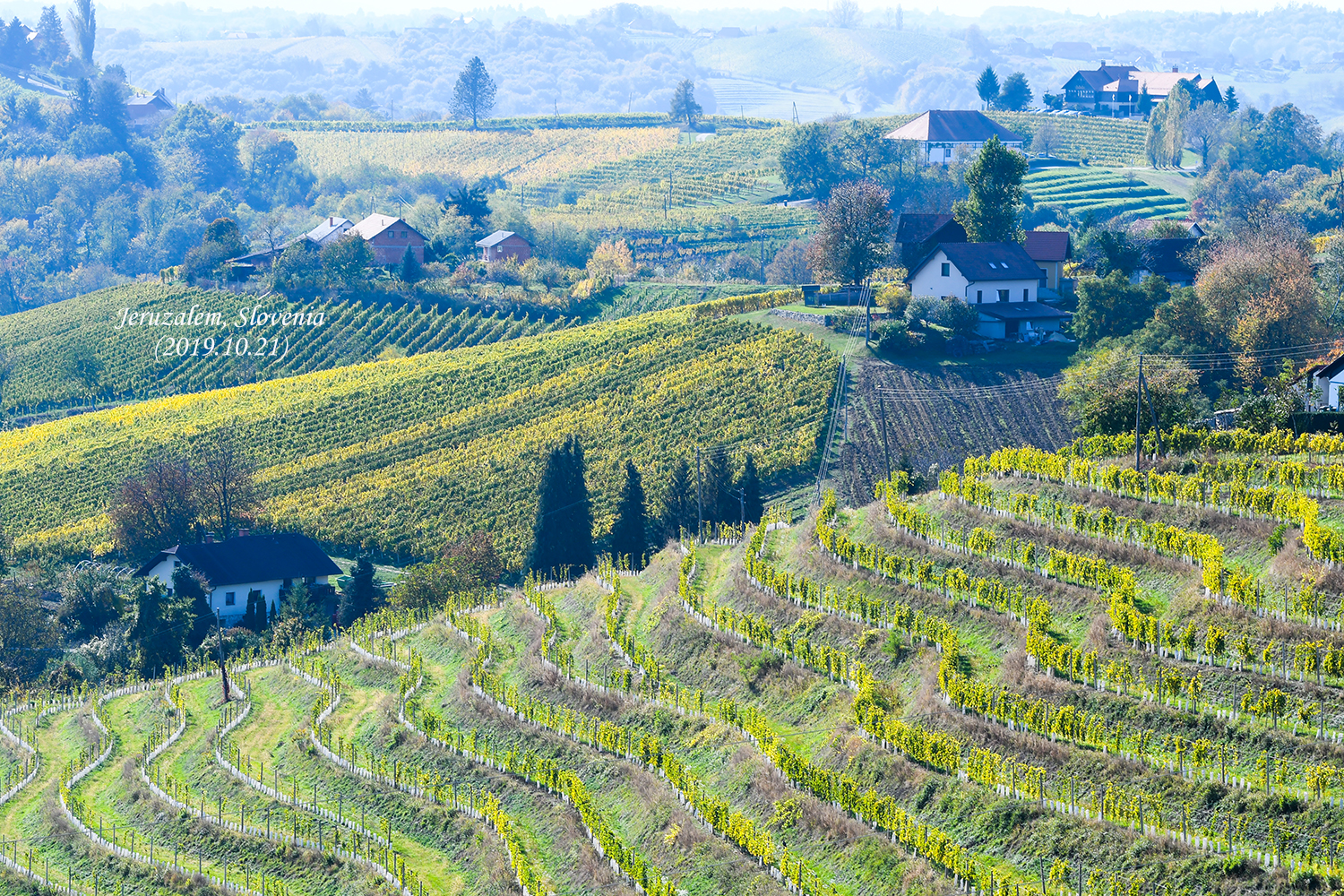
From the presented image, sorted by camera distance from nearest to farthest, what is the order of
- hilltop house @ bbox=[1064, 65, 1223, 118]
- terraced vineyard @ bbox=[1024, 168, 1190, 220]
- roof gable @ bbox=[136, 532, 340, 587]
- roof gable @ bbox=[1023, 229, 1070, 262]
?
roof gable @ bbox=[136, 532, 340, 587] → roof gable @ bbox=[1023, 229, 1070, 262] → terraced vineyard @ bbox=[1024, 168, 1190, 220] → hilltop house @ bbox=[1064, 65, 1223, 118]

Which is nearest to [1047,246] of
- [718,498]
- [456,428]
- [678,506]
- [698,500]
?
[456,428]

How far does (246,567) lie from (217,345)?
59.5 m

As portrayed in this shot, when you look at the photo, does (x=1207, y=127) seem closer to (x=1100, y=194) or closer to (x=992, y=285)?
(x=1100, y=194)

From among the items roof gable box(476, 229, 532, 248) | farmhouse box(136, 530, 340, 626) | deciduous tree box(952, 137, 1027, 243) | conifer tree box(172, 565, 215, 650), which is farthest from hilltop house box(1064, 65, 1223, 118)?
conifer tree box(172, 565, 215, 650)

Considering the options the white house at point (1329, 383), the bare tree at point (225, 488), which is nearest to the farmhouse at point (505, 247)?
the bare tree at point (225, 488)

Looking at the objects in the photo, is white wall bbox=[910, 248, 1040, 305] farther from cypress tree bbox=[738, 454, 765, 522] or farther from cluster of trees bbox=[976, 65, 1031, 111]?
cluster of trees bbox=[976, 65, 1031, 111]

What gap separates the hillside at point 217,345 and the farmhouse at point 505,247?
1305 centimetres

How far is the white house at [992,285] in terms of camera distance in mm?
87875

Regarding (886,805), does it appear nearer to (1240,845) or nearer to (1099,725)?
(1099,725)

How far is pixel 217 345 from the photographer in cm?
12625

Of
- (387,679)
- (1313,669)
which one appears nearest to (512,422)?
(387,679)

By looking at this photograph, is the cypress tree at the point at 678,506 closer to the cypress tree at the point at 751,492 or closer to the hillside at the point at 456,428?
the cypress tree at the point at 751,492

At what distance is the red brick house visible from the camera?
134875 millimetres

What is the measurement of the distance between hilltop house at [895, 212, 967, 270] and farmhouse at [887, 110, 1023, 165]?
54667 millimetres
